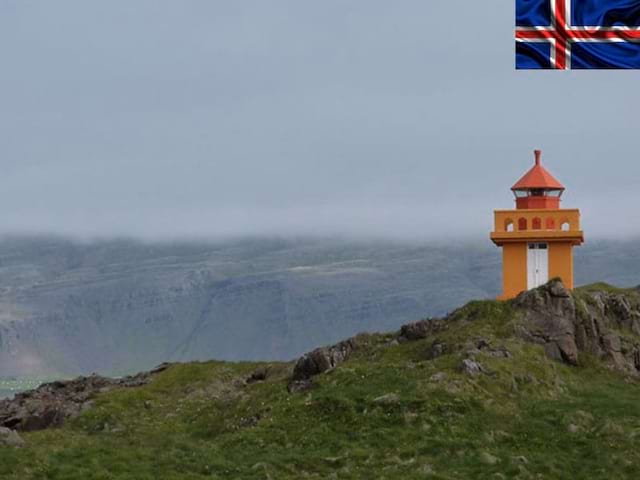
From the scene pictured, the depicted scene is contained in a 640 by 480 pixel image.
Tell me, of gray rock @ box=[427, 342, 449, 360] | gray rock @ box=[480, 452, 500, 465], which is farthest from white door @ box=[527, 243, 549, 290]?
gray rock @ box=[480, 452, 500, 465]

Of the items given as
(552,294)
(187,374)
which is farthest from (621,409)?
(187,374)

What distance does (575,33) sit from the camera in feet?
76.7

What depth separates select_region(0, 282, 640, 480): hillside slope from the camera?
1634 inches

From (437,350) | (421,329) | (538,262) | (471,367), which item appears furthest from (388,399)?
(538,262)

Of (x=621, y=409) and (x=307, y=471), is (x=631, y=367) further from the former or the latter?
(x=307, y=471)

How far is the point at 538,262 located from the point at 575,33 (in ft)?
130

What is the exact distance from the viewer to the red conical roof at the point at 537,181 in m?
62.6

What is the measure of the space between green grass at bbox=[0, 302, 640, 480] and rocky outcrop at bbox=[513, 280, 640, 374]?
946mm

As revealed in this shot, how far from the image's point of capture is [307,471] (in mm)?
41438

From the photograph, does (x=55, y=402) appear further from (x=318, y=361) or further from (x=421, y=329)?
(x=421, y=329)

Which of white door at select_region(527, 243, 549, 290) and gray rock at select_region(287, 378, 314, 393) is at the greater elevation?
white door at select_region(527, 243, 549, 290)

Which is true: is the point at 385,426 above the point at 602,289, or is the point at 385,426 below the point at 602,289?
below

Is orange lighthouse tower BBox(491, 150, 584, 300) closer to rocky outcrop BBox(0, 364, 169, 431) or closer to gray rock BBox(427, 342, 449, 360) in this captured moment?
gray rock BBox(427, 342, 449, 360)

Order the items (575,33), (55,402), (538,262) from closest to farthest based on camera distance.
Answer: (575,33), (55,402), (538,262)
